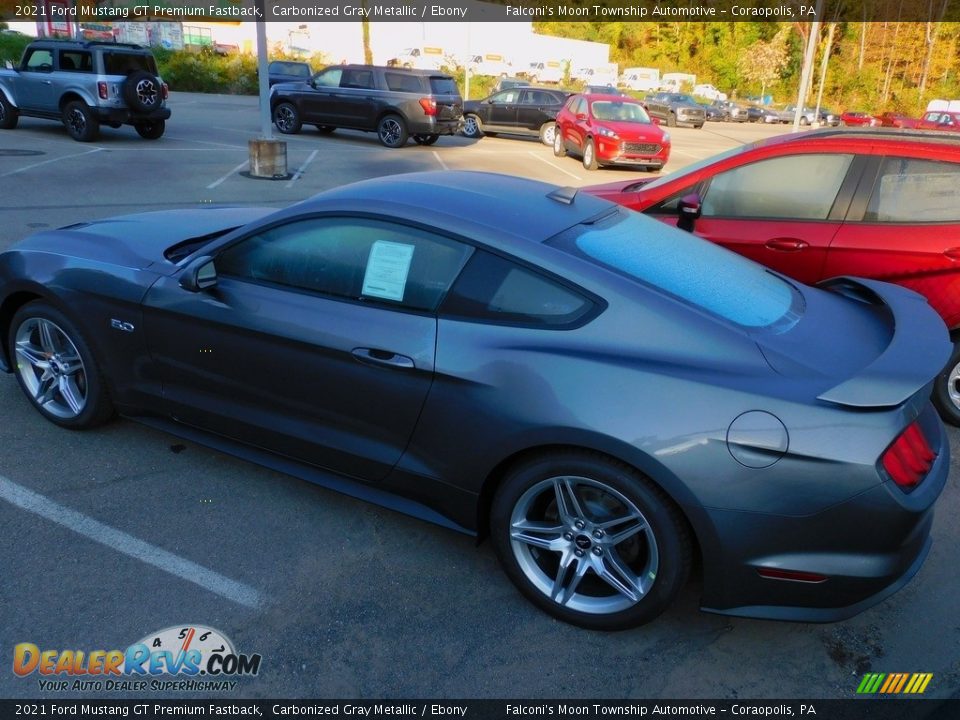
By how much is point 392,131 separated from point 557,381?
16653 millimetres

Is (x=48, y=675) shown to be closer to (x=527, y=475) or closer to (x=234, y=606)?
(x=234, y=606)

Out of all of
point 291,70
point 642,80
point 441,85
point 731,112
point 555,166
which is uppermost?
point 642,80

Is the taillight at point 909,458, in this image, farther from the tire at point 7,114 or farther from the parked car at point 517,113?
the parked car at point 517,113

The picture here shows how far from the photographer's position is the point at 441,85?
18375 mm

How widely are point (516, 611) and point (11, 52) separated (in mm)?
43812

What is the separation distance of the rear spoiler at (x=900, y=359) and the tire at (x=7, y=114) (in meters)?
18.0

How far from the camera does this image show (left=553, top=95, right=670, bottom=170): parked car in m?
A: 16.4

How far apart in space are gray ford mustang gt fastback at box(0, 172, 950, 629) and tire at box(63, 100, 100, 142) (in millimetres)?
13253

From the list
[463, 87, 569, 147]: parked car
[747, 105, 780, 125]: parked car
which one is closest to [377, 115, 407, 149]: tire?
[463, 87, 569, 147]: parked car

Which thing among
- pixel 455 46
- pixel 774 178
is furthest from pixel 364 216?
pixel 455 46

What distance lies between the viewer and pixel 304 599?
9.76ft

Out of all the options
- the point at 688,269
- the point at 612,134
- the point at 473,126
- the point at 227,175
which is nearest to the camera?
the point at 688,269

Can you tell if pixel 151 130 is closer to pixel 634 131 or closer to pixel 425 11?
pixel 634 131
